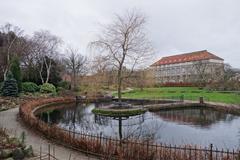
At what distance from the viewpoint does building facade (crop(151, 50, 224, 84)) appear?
59.0m

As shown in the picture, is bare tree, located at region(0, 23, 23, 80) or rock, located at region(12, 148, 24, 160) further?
bare tree, located at region(0, 23, 23, 80)

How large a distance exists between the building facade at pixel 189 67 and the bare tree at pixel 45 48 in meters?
25.3

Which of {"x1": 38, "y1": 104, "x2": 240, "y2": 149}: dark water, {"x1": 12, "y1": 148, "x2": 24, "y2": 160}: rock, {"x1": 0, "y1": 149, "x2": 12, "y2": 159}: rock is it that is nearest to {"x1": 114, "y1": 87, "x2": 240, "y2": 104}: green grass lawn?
{"x1": 38, "y1": 104, "x2": 240, "y2": 149}: dark water

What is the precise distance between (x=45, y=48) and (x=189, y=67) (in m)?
41.5

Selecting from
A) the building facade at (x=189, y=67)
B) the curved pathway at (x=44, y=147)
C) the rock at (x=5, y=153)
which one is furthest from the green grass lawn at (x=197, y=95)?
the rock at (x=5, y=153)

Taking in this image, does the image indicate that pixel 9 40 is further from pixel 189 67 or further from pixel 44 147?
pixel 189 67

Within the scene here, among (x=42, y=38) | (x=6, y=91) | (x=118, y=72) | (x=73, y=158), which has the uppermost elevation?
(x=42, y=38)

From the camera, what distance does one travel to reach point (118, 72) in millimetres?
25422

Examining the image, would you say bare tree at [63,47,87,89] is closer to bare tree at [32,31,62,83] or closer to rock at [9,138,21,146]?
bare tree at [32,31,62,83]

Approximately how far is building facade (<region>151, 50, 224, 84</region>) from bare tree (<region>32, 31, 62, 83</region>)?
995 inches

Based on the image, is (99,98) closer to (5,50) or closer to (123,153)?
(5,50)

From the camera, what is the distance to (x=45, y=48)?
4828 cm

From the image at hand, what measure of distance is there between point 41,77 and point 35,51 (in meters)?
5.53

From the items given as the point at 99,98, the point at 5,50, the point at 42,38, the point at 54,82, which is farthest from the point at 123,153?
the point at 42,38
